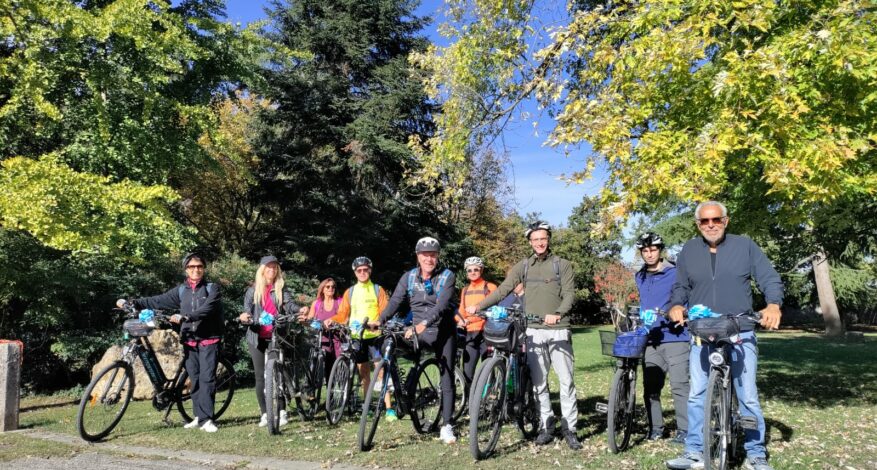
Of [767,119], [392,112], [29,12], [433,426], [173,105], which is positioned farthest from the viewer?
[392,112]

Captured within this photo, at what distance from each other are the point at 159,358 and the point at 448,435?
24.0 feet

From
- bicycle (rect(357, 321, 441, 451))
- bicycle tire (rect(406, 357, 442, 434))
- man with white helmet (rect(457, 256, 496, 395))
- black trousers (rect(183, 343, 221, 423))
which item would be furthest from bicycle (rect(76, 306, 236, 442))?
man with white helmet (rect(457, 256, 496, 395))

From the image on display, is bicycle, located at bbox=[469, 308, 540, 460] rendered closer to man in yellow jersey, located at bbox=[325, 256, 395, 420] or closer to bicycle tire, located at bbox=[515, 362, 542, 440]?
bicycle tire, located at bbox=[515, 362, 542, 440]

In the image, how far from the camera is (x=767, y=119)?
595cm

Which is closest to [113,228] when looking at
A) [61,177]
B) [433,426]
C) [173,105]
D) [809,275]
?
[61,177]

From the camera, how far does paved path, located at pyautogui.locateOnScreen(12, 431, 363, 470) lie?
517cm

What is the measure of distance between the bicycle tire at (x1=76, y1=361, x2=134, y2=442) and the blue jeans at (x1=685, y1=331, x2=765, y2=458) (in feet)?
18.6

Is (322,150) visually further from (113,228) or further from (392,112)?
(113,228)

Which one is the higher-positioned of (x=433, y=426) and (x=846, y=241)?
(x=846, y=241)

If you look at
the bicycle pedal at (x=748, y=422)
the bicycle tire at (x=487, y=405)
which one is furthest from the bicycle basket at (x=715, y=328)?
the bicycle tire at (x=487, y=405)

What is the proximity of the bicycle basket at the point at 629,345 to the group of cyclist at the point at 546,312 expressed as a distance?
0.33 metres

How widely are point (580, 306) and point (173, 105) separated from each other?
36.1 metres

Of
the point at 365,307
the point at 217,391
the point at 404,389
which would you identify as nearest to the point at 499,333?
the point at 404,389

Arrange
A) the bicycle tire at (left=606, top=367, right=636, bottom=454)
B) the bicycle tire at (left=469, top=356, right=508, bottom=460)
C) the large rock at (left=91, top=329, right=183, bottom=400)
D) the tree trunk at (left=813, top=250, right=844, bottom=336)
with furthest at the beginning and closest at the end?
the tree trunk at (left=813, top=250, right=844, bottom=336) < the large rock at (left=91, top=329, right=183, bottom=400) < the bicycle tire at (left=606, top=367, right=636, bottom=454) < the bicycle tire at (left=469, top=356, right=508, bottom=460)
